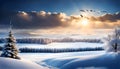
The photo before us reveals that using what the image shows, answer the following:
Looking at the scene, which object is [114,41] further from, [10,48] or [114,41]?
[10,48]

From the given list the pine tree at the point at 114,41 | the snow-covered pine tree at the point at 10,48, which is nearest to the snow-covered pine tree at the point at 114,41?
the pine tree at the point at 114,41

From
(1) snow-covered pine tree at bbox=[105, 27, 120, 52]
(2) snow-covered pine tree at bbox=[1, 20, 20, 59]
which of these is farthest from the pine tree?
(2) snow-covered pine tree at bbox=[1, 20, 20, 59]

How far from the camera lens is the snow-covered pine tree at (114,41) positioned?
7306 centimetres

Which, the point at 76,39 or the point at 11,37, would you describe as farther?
the point at 76,39

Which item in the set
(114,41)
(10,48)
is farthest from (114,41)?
(10,48)

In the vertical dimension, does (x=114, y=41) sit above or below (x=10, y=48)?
above

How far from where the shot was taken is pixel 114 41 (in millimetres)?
73500

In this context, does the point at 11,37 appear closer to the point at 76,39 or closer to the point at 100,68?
the point at 100,68

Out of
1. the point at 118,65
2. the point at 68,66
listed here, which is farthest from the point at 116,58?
the point at 68,66

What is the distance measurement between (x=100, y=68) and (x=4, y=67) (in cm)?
1858

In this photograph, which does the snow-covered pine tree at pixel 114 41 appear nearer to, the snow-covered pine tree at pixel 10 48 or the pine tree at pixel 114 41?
the pine tree at pixel 114 41

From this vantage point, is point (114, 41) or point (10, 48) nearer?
point (10, 48)

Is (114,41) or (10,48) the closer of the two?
(10,48)

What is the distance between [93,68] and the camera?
5019 centimetres
